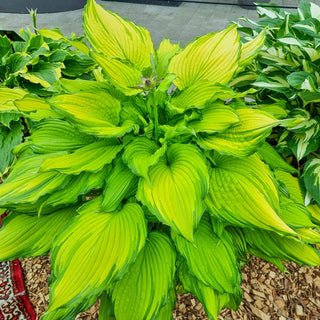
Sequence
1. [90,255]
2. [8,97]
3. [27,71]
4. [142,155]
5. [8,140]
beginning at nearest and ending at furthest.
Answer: [90,255], [142,155], [8,97], [8,140], [27,71]

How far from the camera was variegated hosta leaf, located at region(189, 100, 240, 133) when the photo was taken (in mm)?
1029

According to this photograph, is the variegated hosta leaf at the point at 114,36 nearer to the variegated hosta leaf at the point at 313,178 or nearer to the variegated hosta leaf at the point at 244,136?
the variegated hosta leaf at the point at 244,136

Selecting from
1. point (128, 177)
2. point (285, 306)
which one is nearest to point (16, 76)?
point (128, 177)

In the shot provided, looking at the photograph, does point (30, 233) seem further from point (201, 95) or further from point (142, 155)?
point (201, 95)

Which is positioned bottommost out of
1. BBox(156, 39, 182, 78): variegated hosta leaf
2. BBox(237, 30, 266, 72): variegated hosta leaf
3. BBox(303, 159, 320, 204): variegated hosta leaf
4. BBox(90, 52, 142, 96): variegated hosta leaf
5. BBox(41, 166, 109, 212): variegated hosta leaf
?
BBox(303, 159, 320, 204): variegated hosta leaf

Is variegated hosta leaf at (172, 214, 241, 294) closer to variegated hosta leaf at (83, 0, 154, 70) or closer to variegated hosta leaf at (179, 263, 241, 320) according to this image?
variegated hosta leaf at (179, 263, 241, 320)

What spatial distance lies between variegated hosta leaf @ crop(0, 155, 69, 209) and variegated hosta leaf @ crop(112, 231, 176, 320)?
14.9 inches

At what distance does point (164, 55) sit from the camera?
4.67 feet

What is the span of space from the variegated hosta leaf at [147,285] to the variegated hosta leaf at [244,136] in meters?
0.37

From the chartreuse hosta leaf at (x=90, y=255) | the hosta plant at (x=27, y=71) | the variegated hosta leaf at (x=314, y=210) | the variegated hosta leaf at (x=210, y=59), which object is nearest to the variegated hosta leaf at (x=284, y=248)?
the variegated hosta leaf at (x=314, y=210)

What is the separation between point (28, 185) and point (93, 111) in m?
0.34

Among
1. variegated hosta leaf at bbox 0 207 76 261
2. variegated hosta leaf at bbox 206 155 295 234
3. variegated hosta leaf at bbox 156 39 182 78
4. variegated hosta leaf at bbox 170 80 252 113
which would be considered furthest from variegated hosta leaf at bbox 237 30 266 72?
variegated hosta leaf at bbox 0 207 76 261

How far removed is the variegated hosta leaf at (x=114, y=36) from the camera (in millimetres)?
1193

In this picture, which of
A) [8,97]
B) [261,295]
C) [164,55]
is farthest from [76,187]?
[261,295]
